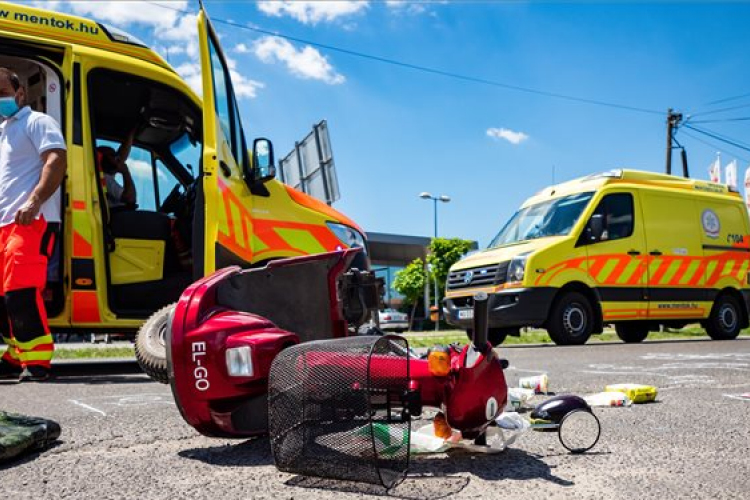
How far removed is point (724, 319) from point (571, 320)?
3.68 meters

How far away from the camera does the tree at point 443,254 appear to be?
3850 centimetres

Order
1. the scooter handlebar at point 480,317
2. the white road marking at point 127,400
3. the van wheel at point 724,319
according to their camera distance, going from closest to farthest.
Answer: the scooter handlebar at point 480,317 < the white road marking at point 127,400 < the van wheel at point 724,319

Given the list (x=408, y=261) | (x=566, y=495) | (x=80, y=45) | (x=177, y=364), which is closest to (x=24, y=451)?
(x=177, y=364)

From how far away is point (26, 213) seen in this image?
4652mm

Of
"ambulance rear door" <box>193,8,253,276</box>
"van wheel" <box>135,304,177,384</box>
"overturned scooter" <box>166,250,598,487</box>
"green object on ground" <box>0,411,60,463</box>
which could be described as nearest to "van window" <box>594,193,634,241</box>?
"ambulance rear door" <box>193,8,253,276</box>

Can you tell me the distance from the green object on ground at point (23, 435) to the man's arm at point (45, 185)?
2.25 metres

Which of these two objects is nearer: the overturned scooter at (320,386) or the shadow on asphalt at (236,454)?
the overturned scooter at (320,386)

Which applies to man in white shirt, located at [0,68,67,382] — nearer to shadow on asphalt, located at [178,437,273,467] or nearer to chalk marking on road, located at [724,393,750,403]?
shadow on asphalt, located at [178,437,273,467]

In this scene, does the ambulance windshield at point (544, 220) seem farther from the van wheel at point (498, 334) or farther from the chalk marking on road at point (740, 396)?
the chalk marking on road at point (740, 396)

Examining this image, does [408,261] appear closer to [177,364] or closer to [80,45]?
[80,45]

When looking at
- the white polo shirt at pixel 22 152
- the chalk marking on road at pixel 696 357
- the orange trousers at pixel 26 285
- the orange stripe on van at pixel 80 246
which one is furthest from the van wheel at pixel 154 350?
the chalk marking on road at pixel 696 357

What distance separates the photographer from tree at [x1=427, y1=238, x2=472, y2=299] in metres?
38.5

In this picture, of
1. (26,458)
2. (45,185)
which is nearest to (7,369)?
(45,185)

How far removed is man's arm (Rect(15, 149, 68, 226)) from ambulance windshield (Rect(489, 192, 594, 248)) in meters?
7.05
